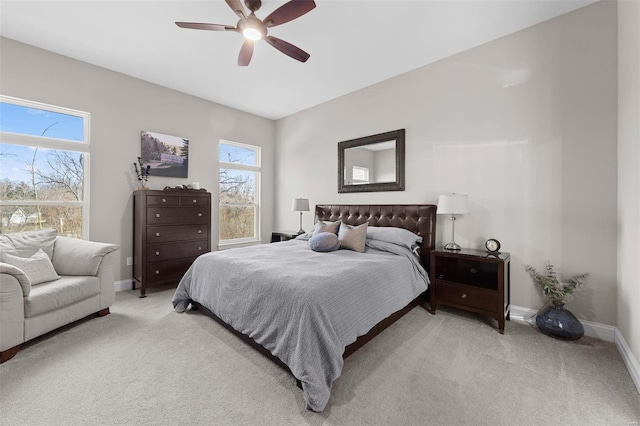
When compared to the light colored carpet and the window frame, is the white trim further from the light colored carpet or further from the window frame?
the window frame

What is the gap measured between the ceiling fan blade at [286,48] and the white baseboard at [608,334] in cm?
337

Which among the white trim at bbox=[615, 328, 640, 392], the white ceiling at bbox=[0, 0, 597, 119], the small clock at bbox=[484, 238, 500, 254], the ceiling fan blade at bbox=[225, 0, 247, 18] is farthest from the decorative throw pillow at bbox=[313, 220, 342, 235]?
the white trim at bbox=[615, 328, 640, 392]

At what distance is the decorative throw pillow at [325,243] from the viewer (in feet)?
9.85

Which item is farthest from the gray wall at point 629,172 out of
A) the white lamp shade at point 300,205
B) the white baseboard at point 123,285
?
the white baseboard at point 123,285

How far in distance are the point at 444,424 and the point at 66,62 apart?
5.17m

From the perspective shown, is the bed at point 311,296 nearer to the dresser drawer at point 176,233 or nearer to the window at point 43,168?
the dresser drawer at point 176,233

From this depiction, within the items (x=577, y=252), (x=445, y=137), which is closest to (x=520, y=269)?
(x=577, y=252)

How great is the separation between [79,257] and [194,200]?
1.49m

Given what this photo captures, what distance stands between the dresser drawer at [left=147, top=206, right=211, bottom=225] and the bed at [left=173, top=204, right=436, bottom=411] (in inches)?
45.7

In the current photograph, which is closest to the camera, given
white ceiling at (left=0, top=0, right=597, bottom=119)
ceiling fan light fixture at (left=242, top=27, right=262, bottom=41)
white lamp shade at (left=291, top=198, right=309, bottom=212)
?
ceiling fan light fixture at (left=242, top=27, right=262, bottom=41)

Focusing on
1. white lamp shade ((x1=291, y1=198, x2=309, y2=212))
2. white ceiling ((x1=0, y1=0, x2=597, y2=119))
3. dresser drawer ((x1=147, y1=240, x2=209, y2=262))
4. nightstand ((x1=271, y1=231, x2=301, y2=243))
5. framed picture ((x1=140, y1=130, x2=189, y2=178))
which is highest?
white ceiling ((x1=0, y1=0, x2=597, y2=119))

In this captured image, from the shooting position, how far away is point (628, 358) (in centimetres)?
191

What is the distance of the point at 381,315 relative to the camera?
218 centimetres

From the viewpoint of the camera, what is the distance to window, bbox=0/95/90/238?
2.96 m
